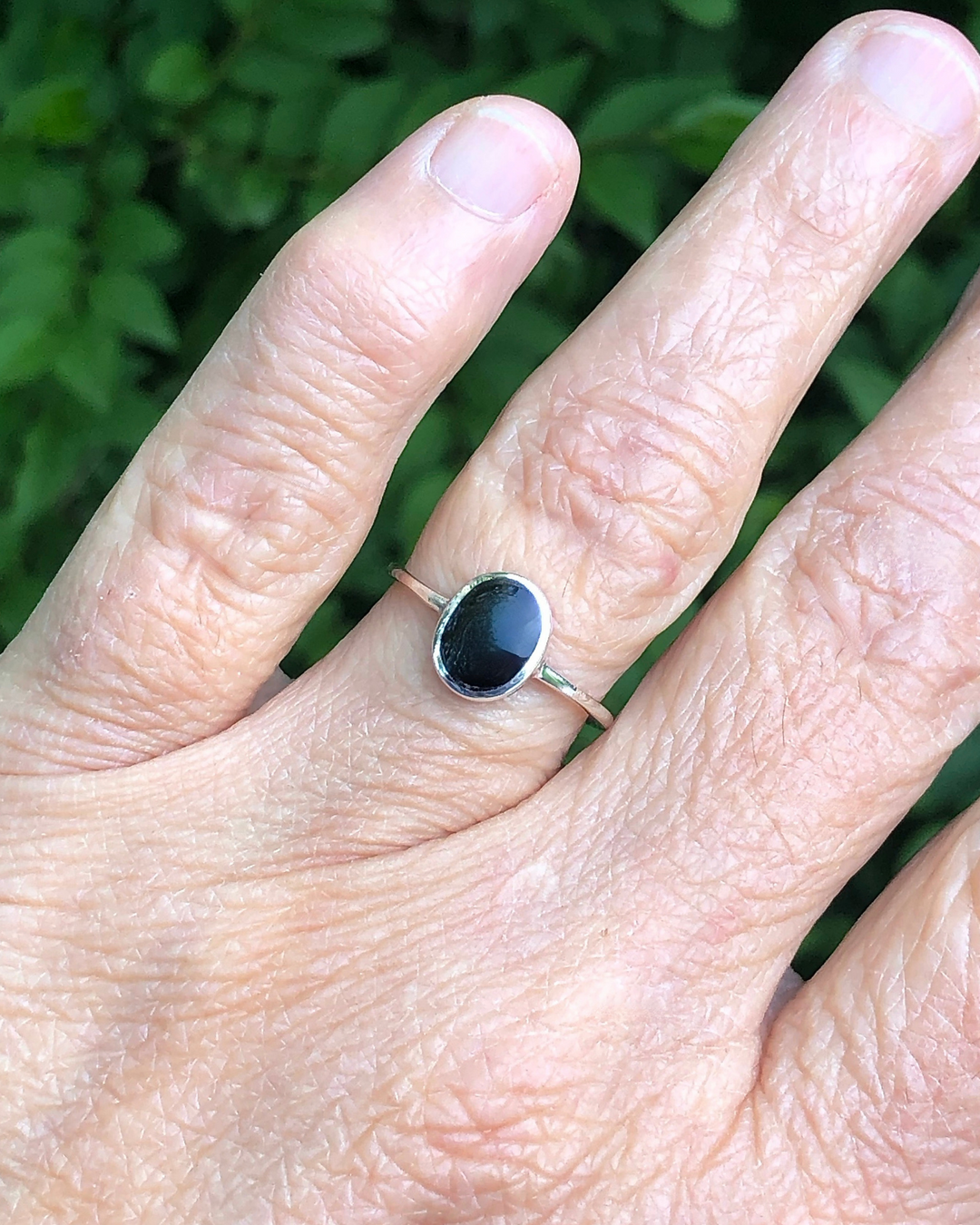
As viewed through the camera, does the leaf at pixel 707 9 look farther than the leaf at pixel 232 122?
No

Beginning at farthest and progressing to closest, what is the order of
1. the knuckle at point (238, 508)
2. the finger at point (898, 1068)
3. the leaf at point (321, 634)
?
1. the leaf at point (321, 634)
2. the knuckle at point (238, 508)
3. the finger at point (898, 1068)

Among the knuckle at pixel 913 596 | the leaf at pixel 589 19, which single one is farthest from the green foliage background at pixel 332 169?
the knuckle at pixel 913 596

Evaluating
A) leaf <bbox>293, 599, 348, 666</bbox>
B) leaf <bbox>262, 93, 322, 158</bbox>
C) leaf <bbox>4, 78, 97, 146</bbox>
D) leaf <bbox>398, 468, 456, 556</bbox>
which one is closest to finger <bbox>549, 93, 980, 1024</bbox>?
leaf <bbox>398, 468, 456, 556</bbox>

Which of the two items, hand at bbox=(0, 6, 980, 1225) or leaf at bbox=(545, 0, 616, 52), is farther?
leaf at bbox=(545, 0, 616, 52)

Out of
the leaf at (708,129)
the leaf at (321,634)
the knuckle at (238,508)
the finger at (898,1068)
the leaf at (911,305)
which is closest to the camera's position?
the finger at (898,1068)

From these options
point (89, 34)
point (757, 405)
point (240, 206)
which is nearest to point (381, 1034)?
point (757, 405)

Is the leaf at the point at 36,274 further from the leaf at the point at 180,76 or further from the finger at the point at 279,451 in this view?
the finger at the point at 279,451

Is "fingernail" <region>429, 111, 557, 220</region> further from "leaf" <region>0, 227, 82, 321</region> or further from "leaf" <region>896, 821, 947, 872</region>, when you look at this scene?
"leaf" <region>896, 821, 947, 872</region>

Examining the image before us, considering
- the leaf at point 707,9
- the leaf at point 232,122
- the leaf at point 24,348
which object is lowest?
the leaf at point 24,348

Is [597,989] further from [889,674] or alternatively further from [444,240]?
[444,240]
